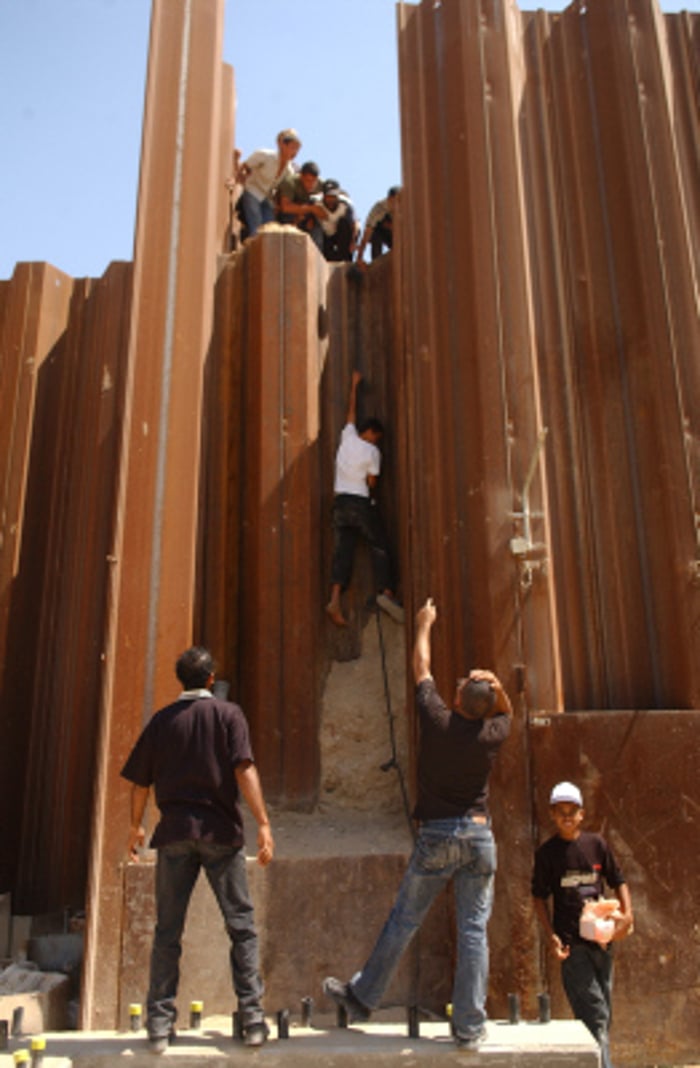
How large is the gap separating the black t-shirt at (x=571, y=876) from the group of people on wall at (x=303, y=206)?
259 inches

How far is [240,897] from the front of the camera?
392 cm

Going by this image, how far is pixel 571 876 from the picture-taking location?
4238 mm

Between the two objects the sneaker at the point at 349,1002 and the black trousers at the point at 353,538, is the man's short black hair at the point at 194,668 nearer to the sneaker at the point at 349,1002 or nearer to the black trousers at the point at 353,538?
the sneaker at the point at 349,1002

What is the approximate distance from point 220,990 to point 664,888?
2704 millimetres

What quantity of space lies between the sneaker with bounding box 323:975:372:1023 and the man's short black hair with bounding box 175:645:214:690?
1562 mm

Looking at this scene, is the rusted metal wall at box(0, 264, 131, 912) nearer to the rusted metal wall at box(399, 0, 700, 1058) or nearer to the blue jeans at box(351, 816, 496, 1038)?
the rusted metal wall at box(399, 0, 700, 1058)

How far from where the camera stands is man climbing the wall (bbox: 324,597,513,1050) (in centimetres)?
400

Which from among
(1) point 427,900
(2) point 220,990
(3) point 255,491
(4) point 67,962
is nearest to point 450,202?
(3) point 255,491

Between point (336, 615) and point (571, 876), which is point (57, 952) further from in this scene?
point (571, 876)

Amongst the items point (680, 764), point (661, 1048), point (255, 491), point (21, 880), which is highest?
point (255, 491)

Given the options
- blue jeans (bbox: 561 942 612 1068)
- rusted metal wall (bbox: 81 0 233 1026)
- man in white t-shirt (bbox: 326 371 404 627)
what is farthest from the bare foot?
blue jeans (bbox: 561 942 612 1068)

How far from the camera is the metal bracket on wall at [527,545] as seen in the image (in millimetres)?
5578

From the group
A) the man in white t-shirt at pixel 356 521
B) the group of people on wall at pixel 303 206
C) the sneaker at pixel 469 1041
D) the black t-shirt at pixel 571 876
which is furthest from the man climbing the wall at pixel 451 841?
the group of people on wall at pixel 303 206

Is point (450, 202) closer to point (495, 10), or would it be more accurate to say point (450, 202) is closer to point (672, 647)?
point (495, 10)
